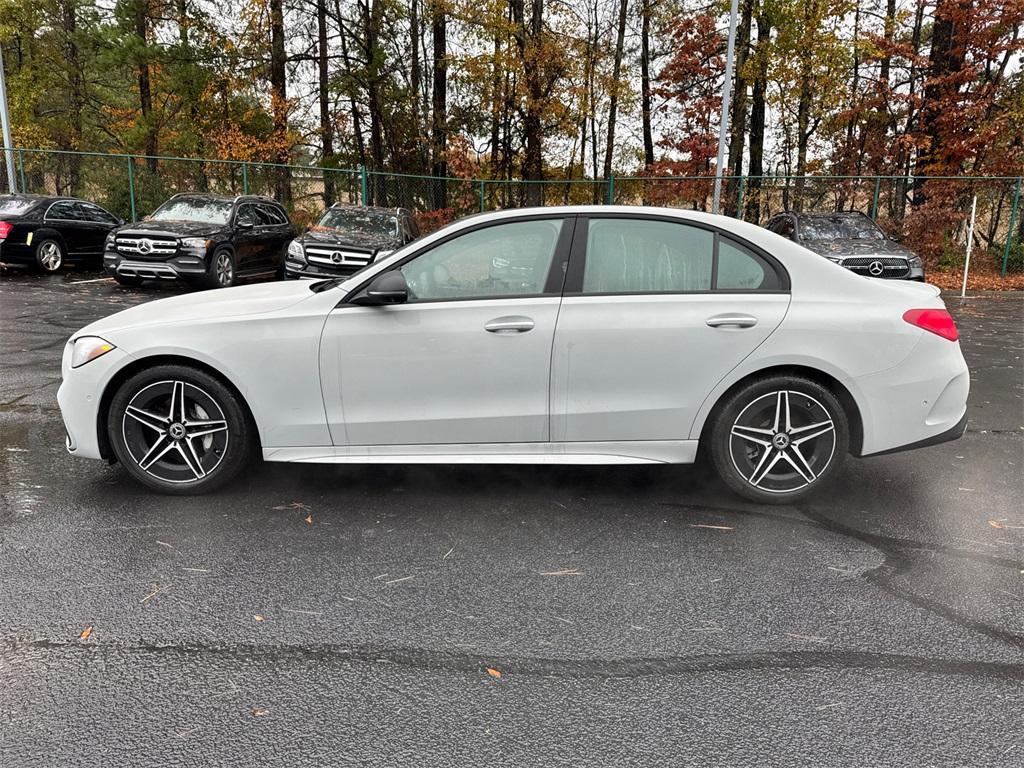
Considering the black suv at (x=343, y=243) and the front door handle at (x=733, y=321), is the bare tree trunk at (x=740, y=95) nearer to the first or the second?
the black suv at (x=343, y=243)

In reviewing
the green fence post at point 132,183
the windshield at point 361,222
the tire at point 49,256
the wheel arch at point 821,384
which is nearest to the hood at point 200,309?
the wheel arch at point 821,384

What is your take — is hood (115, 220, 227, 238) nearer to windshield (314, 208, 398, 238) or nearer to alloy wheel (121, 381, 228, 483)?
windshield (314, 208, 398, 238)

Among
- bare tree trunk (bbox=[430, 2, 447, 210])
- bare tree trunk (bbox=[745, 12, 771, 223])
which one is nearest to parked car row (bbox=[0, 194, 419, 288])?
bare tree trunk (bbox=[430, 2, 447, 210])

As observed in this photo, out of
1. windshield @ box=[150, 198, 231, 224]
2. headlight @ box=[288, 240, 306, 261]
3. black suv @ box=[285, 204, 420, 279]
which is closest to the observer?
black suv @ box=[285, 204, 420, 279]

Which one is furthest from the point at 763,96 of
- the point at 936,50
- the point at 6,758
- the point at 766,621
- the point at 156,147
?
the point at 6,758

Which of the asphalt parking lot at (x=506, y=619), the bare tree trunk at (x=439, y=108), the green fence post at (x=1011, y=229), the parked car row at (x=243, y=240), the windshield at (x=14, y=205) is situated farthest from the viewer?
the bare tree trunk at (x=439, y=108)

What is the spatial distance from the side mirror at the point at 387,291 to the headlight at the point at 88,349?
4.73ft

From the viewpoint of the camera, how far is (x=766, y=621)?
3.19 meters

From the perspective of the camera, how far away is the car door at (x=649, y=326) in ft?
13.9

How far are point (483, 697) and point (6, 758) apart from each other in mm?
1445

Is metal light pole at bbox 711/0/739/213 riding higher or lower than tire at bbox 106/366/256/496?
higher

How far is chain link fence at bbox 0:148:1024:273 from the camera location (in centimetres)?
1973

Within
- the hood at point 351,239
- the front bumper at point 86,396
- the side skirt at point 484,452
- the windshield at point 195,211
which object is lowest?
the side skirt at point 484,452

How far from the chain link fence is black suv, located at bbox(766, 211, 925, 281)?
5.88 meters
